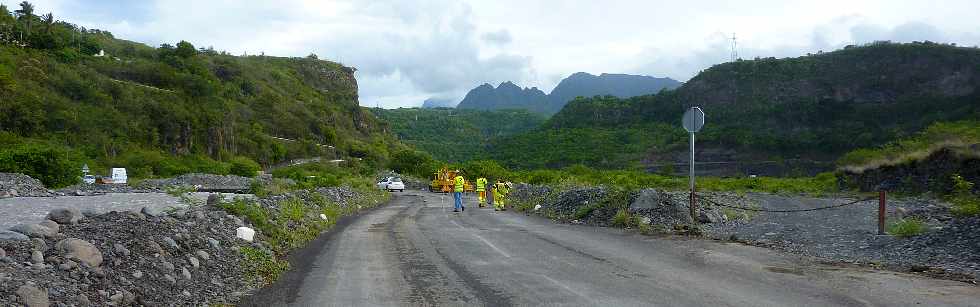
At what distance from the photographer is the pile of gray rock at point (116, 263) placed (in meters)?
6.23

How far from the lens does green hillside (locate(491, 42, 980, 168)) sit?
255 feet

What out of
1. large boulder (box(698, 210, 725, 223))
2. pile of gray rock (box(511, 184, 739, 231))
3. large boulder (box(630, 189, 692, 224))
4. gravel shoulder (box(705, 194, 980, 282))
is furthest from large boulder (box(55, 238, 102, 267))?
large boulder (box(698, 210, 725, 223))

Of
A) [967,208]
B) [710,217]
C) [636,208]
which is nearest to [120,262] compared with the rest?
[636,208]

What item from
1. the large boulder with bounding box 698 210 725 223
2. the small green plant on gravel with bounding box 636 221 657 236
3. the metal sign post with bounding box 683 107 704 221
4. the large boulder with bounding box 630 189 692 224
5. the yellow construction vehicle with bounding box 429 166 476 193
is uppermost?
the metal sign post with bounding box 683 107 704 221

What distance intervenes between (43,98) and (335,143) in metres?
52.8

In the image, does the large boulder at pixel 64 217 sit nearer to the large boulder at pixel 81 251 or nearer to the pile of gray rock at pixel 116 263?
the pile of gray rock at pixel 116 263

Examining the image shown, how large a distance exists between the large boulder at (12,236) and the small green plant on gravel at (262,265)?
115 inches

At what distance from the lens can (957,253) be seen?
34.1 ft

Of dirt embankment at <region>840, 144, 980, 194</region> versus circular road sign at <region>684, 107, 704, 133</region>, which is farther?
dirt embankment at <region>840, 144, 980, 194</region>

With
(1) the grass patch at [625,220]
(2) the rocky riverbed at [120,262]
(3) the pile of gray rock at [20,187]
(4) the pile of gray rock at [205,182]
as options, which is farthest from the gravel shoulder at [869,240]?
(4) the pile of gray rock at [205,182]

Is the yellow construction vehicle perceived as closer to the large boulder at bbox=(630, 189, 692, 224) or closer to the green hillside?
the green hillside

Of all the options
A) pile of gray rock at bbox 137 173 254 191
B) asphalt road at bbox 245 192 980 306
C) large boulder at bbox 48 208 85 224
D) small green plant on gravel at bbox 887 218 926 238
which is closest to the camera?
asphalt road at bbox 245 192 980 306

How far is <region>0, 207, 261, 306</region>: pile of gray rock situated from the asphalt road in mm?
860

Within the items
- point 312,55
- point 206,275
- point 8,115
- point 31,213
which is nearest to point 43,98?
point 8,115
